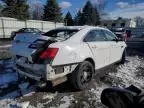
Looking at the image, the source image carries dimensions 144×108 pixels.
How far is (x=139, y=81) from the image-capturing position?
5.72m

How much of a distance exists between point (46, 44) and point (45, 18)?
39.0 m

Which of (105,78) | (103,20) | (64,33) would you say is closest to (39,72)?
(64,33)

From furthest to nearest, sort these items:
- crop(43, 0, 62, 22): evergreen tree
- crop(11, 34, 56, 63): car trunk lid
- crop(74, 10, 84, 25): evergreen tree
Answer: crop(74, 10, 84, 25): evergreen tree
crop(43, 0, 62, 22): evergreen tree
crop(11, 34, 56, 63): car trunk lid

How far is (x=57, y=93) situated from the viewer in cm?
483

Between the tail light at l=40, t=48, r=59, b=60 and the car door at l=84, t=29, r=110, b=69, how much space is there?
1.15 meters

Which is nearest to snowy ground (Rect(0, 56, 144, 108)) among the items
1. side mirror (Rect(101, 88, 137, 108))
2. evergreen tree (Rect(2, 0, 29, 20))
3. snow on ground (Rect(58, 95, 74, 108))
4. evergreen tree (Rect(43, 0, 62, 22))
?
snow on ground (Rect(58, 95, 74, 108))

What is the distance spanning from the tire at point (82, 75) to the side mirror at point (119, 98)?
259 centimetres

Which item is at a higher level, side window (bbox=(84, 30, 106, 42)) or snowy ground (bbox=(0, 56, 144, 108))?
side window (bbox=(84, 30, 106, 42))

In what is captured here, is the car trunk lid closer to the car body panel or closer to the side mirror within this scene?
the car body panel

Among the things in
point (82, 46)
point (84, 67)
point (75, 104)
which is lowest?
point (75, 104)

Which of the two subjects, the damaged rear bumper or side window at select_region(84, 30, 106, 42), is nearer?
the damaged rear bumper

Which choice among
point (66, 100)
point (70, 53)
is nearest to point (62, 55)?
point (70, 53)

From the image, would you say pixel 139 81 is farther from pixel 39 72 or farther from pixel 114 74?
pixel 39 72

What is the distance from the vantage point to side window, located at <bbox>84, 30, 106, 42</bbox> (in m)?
5.22
